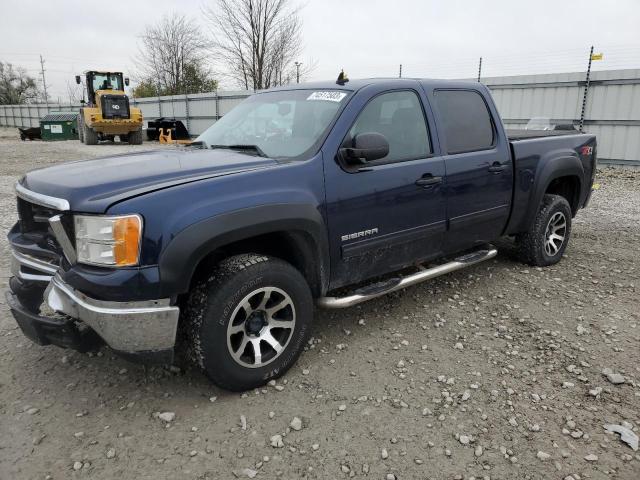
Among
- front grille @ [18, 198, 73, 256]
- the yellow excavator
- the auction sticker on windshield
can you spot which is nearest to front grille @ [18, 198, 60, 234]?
front grille @ [18, 198, 73, 256]

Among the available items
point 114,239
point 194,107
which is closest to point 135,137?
point 194,107

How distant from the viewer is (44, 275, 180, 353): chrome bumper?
2475 mm

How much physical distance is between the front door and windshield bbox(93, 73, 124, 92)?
2287cm

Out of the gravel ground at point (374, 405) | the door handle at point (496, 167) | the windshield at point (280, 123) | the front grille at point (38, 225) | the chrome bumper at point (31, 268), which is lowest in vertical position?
the gravel ground at point (374, 405)

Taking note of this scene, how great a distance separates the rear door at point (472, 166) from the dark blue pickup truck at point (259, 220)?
0.05 feet

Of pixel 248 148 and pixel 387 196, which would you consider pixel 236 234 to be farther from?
pixel 387 196

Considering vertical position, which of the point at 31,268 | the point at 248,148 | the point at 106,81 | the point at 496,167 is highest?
the point at 106,81

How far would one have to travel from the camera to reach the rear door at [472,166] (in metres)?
4.01

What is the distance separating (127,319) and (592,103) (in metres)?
14.3

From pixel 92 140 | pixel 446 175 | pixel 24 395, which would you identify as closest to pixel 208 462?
pixel 24 395

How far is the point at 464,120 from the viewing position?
14.0ft

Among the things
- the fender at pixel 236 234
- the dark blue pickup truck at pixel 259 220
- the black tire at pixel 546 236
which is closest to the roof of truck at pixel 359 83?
the dark blue pickup truck at pixel 259 220

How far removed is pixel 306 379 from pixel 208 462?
88 cm

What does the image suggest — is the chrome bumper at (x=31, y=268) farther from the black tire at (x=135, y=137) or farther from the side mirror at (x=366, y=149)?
the black tire at (x=135, y=137)
